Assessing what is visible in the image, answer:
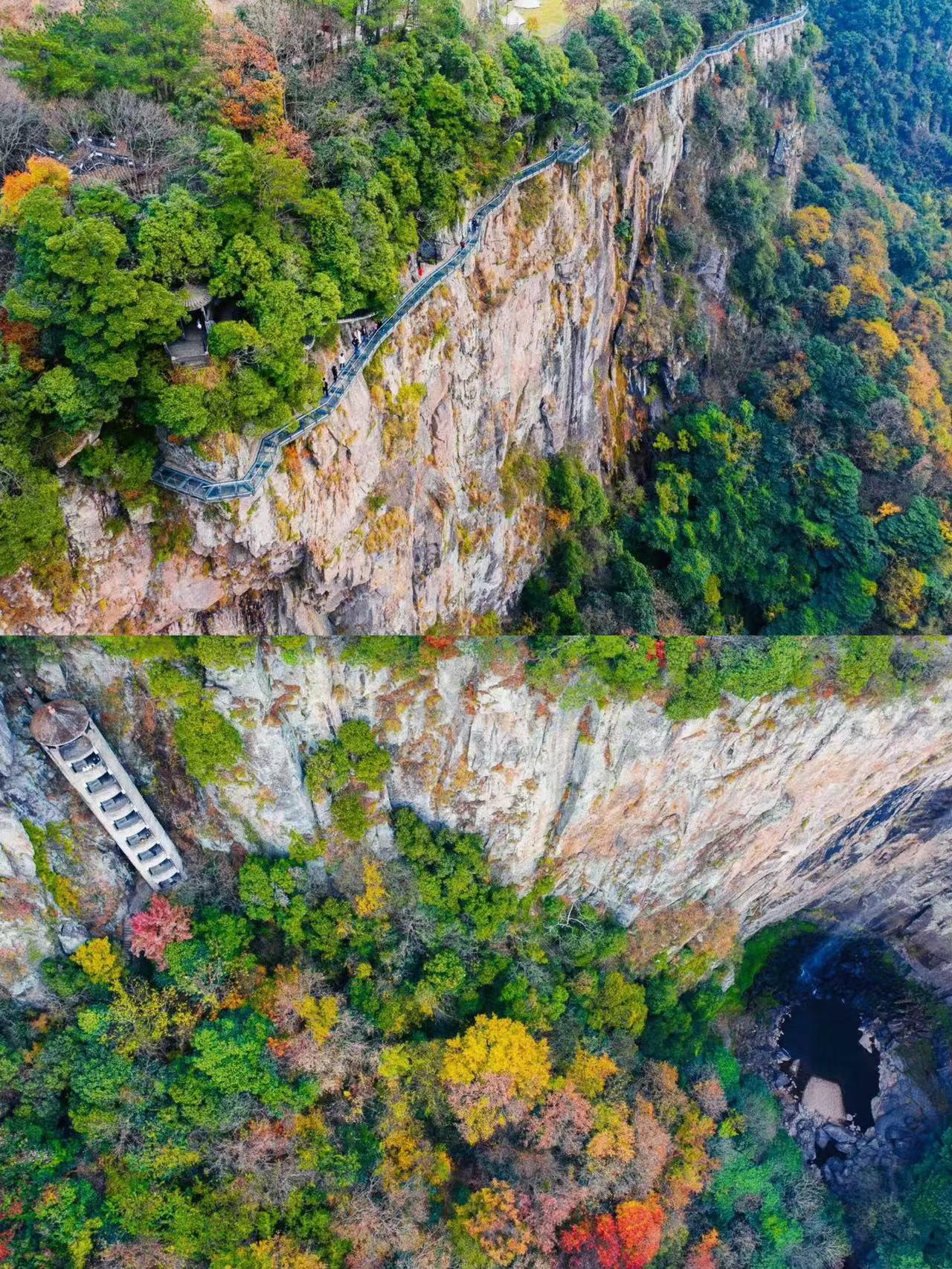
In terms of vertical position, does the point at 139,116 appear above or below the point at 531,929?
above

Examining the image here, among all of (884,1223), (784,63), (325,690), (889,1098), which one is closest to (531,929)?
(325,690)

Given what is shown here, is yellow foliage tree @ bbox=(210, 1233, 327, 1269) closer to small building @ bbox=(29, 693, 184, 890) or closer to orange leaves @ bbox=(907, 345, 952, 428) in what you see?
small building @ bbox=(29, 693, 184, 890)

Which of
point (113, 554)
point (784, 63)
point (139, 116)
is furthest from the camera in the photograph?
point (784, 63)

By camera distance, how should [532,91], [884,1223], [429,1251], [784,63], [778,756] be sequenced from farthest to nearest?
[784,63] < [884,1223] < [778,756] < [532,91] < [429,1251]

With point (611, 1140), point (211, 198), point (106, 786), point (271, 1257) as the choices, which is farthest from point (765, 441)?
point (271, 1257)

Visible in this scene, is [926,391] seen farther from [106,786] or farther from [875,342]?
[106,786]

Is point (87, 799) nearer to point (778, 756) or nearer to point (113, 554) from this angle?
point (113, 554)

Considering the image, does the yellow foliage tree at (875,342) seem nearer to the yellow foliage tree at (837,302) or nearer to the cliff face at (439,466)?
the yellow foliage tree at (837,302)
